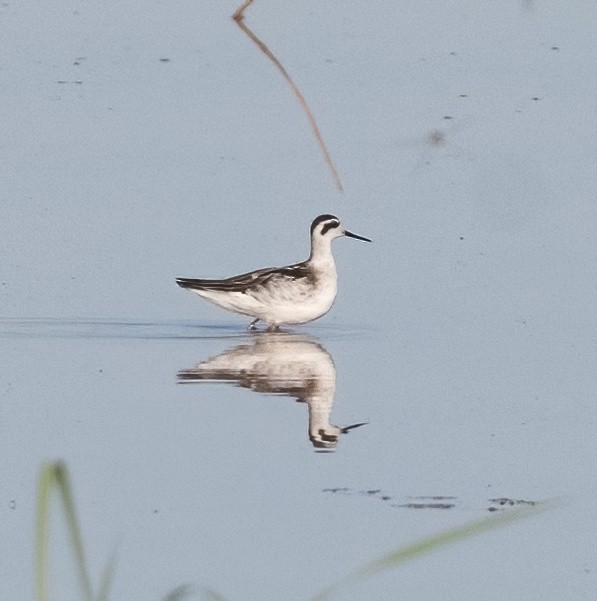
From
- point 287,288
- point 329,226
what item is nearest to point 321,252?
point 329,226

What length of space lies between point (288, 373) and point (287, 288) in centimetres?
180

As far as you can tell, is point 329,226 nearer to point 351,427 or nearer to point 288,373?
point 288,373

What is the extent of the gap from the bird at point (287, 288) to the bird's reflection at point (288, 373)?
0.41 meters

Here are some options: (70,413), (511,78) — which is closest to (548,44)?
(511,78)

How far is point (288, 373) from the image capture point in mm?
9609

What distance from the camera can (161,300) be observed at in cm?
1098

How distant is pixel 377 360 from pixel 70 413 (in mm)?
1899

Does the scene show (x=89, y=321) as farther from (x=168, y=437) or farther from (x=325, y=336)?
(x=168, y=437)

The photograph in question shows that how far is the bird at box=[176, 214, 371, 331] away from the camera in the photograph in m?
11.0

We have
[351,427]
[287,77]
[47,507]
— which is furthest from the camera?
[351,427]

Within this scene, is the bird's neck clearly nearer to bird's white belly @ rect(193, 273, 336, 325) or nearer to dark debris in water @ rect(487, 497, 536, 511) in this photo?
bird's white belly @ rect(193, 273, 336, 325)

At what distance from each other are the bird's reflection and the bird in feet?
1.35

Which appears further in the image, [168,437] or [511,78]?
[511,78]

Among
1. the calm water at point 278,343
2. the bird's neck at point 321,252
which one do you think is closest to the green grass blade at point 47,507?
the calm water at point 278,343
